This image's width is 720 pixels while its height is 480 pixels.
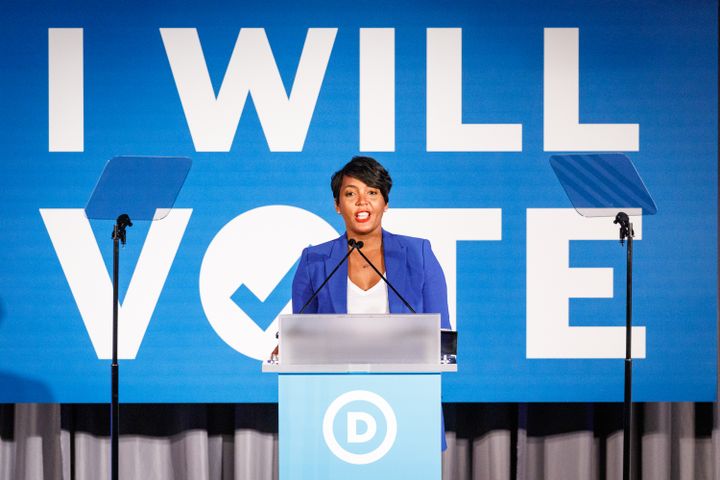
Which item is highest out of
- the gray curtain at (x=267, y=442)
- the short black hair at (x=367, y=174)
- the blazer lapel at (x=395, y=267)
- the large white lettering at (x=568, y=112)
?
the large white lettering at (x=568, y=112)

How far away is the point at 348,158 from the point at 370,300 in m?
0.92

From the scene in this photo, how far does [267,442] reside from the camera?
12.5 ft

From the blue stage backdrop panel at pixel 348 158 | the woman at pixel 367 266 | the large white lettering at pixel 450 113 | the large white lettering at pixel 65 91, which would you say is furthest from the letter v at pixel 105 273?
the large white lettering at pixel 450 113

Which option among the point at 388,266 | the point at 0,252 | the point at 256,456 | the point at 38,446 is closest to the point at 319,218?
the point at 388,266

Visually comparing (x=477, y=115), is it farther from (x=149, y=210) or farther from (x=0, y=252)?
(x=0, y=252)

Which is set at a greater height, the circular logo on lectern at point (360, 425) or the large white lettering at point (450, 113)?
the large white lettering at point (450, 113)

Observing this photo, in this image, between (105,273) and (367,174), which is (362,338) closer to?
(367,174)

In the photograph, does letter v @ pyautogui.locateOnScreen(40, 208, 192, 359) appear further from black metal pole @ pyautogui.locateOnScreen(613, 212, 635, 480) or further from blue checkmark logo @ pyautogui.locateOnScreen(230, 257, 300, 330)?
black metal pole @ pyautogui.locateOnScreen(613, 212, 635, 480)

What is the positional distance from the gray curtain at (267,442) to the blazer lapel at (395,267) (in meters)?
1.06

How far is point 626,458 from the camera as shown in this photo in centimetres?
305

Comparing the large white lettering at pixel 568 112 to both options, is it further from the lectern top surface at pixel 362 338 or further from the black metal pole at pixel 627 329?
the lectern top surface at pixel 362 338

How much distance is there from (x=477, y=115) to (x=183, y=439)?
2.10m

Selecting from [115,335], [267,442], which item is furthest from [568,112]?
[115,335]

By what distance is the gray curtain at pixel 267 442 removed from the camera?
3803 mm
